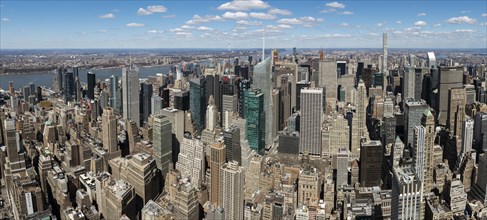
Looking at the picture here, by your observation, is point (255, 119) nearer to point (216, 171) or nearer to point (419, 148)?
Result: point (216, 171)

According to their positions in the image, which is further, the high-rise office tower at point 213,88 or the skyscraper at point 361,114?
the high-rise office tower at point 213,88

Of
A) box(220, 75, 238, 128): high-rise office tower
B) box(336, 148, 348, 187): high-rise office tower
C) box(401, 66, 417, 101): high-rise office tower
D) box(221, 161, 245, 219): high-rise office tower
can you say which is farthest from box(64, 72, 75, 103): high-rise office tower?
box(401, 66, 417, 101): high-rise office tower

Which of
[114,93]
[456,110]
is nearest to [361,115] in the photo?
[456,110]

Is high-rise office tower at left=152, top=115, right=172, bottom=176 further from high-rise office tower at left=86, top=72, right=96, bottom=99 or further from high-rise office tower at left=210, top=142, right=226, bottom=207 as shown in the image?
high-rise office tower at left=86, top=72, right=96, bottom=99

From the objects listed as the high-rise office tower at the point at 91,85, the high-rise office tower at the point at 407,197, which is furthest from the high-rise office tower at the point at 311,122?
the high-rise office tower at the point at 91,85

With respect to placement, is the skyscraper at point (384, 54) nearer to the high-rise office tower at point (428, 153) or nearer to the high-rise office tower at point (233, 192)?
the high-rise office tower at point (428, 153)

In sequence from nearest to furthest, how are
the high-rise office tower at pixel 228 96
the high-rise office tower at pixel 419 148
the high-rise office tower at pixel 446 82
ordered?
the high-rise office tower at pixel 419 148 < the high-rise office tower at pixel 446 82 < the high-rise office tower at pixel 228 96
